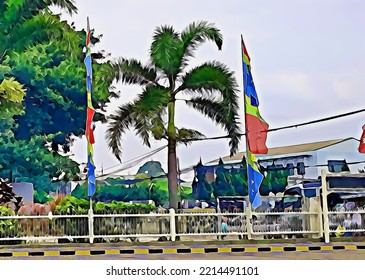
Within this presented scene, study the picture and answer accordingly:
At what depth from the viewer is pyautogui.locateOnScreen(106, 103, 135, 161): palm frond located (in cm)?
2311

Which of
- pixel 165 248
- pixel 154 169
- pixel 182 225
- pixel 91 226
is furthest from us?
pixel 154 169

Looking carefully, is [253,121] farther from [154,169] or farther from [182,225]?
[154,169]

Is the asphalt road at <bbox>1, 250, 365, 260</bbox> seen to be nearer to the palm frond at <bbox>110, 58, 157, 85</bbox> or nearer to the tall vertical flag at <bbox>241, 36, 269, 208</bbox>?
the tall vertical flag at <bbox>241, 36, 269, 208</bbox>

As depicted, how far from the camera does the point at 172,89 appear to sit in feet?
75.7

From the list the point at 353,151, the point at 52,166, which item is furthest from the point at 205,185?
the point at 353,151

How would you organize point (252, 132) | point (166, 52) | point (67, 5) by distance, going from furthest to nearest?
1. point (67, 5)
2. point (166, 52)
3. point (252, 132)

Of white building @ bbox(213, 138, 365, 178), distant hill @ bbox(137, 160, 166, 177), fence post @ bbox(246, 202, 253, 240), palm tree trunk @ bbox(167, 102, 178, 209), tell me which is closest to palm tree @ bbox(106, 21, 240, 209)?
palm tree trunk @ bbox(167, 102, 178, 209)

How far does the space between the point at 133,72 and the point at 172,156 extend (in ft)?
9.24

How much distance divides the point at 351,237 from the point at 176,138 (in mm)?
6050

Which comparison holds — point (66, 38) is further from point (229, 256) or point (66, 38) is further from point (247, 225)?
point (229, 256)

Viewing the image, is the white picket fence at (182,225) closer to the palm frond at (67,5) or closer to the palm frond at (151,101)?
the palm frond at (151,101)

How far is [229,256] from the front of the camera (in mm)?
16062

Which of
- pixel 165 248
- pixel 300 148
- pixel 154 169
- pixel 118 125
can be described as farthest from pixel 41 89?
pixel 154 169

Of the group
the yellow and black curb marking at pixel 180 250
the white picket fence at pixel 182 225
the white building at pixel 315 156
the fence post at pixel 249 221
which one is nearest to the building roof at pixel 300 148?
the white building at pixel 315 156
